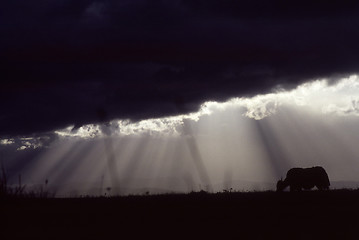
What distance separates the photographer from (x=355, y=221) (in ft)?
57.3

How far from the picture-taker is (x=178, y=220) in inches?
679

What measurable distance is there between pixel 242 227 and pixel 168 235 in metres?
2.76

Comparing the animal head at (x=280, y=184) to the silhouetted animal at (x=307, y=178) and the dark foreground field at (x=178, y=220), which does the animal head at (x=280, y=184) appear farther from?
the dark foreground field at (x=178, y=220)

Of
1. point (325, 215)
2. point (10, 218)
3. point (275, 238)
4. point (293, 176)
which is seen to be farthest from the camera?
point (293, 176)

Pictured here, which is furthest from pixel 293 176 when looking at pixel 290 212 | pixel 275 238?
pixel 275 238

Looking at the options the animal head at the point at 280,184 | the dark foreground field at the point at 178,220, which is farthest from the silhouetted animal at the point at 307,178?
the dark foreground field at the point at 178,220

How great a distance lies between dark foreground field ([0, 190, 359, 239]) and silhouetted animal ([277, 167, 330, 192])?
1719 centimetres

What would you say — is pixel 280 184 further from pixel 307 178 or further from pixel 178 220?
Result: pixel 178 220

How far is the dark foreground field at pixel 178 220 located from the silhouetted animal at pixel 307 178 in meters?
17.2

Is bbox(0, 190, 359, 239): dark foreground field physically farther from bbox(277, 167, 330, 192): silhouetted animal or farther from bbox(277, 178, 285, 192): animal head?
bbox(277, 178, 285, 192): animal head

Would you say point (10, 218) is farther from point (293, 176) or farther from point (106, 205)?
point (293, 176)

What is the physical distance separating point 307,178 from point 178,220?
85.3 ft

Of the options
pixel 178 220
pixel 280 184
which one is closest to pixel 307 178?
pixel 280 184

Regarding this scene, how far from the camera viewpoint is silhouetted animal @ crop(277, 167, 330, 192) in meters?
40.1
